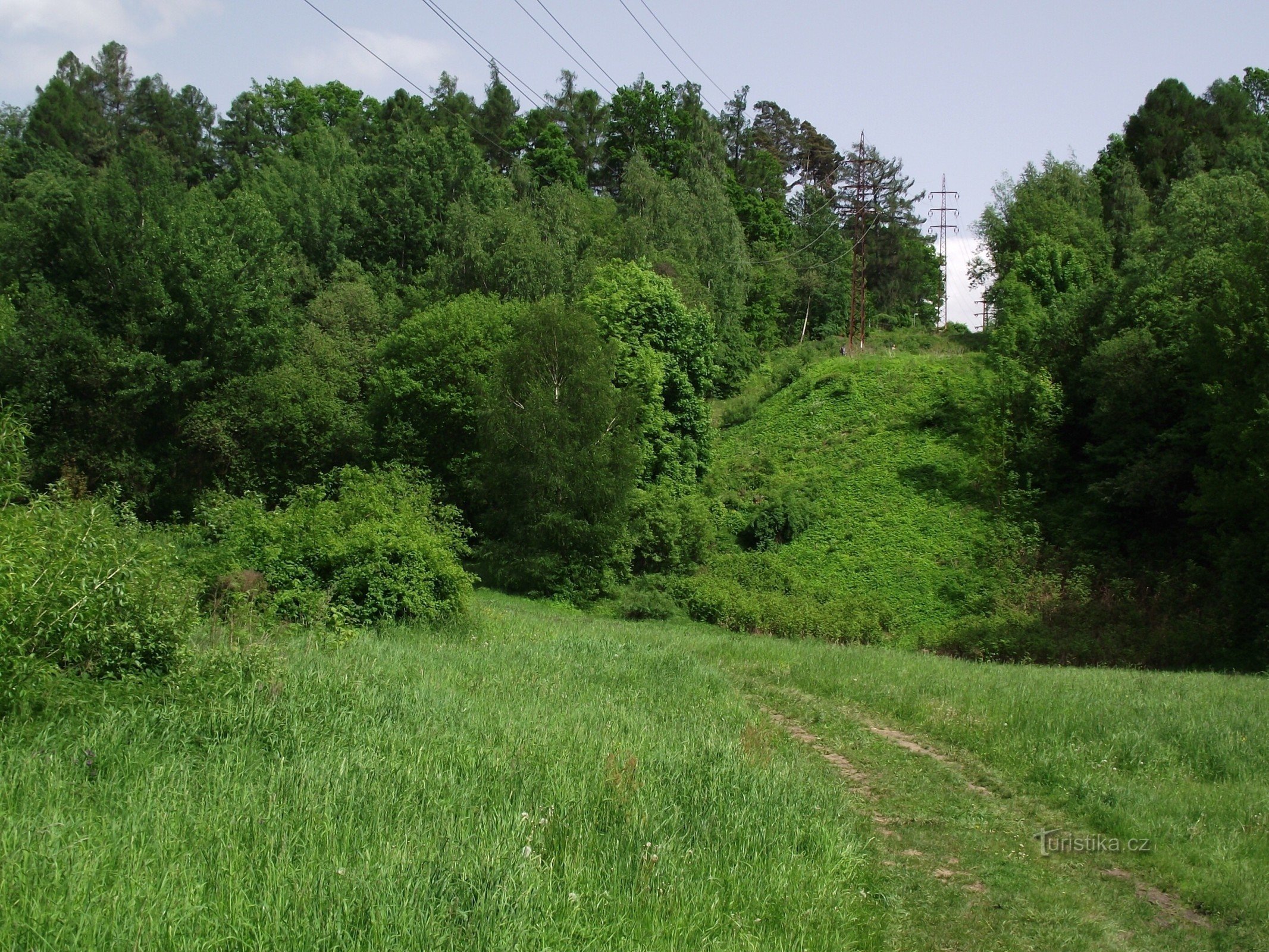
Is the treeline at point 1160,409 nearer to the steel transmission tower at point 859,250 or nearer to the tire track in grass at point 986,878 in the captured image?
the steel transmission tower at point 859,250

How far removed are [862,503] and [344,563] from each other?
1051 inches

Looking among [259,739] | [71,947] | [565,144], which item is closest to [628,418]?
[259,739]

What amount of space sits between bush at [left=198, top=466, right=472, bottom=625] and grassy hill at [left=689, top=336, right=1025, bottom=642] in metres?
A: 14.8

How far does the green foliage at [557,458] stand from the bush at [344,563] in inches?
600

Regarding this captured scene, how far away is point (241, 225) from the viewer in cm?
4631

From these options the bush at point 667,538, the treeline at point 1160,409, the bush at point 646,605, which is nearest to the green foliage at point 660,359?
the bush at point 667,538

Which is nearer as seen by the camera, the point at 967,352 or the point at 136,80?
the point at 967,352

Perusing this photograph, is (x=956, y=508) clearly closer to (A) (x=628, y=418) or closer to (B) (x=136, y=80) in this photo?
(A) (x=628, y=418)

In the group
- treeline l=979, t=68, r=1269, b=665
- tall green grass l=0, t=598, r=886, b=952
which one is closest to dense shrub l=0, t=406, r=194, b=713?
tall green grass l=0, t=598, r=886, b=952

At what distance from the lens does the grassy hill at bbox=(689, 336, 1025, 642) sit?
106ft

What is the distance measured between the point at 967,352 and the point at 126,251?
44.3 m

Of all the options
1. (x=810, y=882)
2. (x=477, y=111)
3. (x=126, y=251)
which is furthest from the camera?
(x=477, y=111)

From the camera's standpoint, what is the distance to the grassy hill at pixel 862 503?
32.4m

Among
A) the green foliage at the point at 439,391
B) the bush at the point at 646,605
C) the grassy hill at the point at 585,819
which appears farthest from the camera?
the green foliage at the point at 439,391
